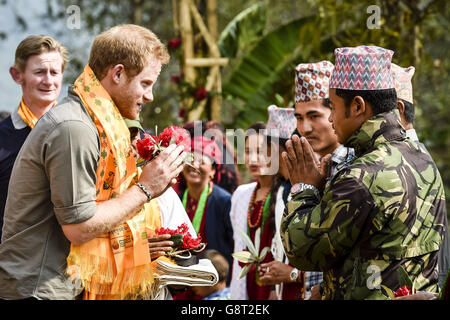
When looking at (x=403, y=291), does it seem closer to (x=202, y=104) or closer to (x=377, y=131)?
(x=377, y=131)

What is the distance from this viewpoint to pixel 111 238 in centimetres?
280

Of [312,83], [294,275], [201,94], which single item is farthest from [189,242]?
[201,94]

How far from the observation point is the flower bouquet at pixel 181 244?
3084 mm

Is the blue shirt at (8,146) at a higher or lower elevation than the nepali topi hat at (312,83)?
lower

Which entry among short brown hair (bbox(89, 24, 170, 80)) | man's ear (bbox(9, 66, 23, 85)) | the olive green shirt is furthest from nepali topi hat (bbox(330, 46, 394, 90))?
man's ear (bbox(9, 66, 23, 85))

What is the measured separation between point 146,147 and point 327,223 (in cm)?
94

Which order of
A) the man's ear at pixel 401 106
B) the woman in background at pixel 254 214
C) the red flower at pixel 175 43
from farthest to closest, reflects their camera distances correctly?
1. the red flower at pixel 175 43
2. the woman in background at pixel 254 214
3. the man's ear at pixel 401 106

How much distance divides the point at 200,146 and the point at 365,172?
11.5 feet

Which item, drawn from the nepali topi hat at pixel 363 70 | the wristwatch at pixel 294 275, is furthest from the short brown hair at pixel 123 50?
the wristwatch at pixel 294 275

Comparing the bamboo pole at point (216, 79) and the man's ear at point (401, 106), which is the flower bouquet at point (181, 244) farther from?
the bamboo pole at point (216, 79)

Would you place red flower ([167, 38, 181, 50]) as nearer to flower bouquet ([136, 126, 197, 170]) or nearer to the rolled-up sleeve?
flower bouquet ([136, 126, 197, 170])

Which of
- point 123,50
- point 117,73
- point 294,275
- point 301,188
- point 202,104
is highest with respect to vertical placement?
point 123,50

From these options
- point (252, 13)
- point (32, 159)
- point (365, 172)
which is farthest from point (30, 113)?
point (252, 13)
